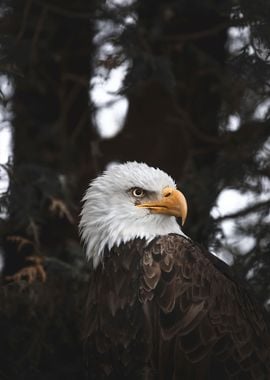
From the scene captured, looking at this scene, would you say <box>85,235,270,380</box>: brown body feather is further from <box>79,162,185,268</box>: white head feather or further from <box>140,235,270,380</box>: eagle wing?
<box>79,162,185,268</box>: white head feather

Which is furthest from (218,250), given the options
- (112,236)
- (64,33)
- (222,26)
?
(64,33)

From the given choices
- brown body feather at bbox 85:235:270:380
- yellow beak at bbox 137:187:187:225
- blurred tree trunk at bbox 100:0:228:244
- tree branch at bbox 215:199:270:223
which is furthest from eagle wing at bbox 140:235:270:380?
blurred tree trunk at bbox 100:0:228:244

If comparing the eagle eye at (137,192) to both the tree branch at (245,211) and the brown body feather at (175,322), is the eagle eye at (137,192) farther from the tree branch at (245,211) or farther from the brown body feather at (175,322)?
the tree branch at (245,211)

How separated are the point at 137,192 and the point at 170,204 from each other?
23 centimetres

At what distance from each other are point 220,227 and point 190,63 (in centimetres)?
186

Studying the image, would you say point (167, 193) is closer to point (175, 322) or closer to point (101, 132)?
point (175, 322)

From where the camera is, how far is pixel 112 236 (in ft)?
18.7

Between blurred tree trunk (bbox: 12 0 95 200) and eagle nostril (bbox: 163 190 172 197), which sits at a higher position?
blurred tree trunk (bbox: 12 0 95 200)

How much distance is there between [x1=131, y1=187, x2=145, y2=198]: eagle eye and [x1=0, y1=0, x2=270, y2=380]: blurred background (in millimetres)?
798

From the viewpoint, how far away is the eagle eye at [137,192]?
5652 mm

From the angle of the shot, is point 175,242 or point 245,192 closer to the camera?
point 175,242

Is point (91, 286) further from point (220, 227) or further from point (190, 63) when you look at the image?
point (190, 63)

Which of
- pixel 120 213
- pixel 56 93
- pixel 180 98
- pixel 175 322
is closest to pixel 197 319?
Result: pixel 175 322

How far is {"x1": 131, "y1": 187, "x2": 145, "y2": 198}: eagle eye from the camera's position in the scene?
565 centimetres
